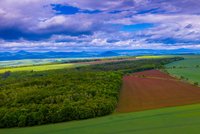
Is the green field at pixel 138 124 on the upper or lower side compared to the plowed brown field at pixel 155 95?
lower

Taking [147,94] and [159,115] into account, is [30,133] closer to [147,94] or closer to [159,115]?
[159,115]

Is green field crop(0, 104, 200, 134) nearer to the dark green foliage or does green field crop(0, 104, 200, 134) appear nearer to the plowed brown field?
the dark green foliage

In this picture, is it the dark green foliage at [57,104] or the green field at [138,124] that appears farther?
the dark green foliage at [57,104]

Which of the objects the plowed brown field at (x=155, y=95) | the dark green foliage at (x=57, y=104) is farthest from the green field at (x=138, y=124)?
the plowed brown field at (x=155, y=95)

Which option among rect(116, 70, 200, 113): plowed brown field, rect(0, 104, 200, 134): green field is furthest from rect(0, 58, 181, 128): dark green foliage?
rect(116, 70, 200, 113): plowed brown field

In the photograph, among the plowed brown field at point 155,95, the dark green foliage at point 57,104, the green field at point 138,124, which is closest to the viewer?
the green field at point 138,124

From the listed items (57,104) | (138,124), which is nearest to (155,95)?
(138,124)

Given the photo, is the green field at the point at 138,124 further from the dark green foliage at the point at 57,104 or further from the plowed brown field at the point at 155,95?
the plowed brown field at the point at 155,95

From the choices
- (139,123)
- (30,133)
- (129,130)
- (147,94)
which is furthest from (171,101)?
(30,133)
